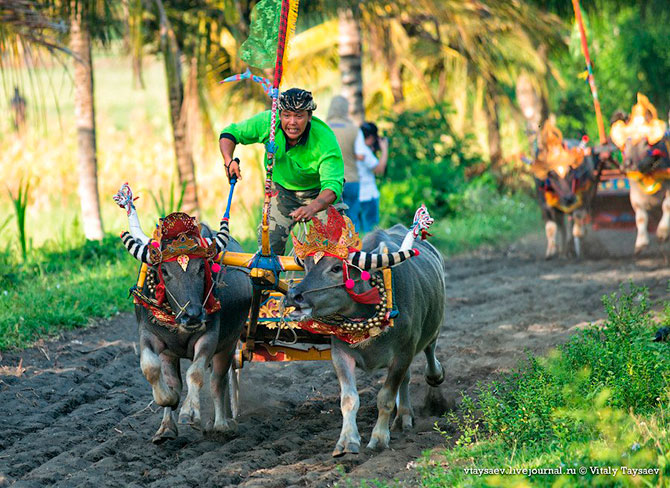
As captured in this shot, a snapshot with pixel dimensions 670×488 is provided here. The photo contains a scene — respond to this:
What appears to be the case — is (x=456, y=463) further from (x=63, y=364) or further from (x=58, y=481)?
(x=63, y=364)

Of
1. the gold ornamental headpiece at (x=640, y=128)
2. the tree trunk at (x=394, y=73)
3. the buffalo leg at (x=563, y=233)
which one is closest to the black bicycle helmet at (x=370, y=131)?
the buffalo leg at (x=563, y=233)

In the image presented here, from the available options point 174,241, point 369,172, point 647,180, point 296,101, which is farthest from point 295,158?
point 647,180

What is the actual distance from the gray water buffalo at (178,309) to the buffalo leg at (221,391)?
34 cm

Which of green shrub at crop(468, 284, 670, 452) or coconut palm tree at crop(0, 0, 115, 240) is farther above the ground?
coconut palm tree at crop(0, 0, 115, 240)

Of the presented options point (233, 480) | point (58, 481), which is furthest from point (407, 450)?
point (58, 481)

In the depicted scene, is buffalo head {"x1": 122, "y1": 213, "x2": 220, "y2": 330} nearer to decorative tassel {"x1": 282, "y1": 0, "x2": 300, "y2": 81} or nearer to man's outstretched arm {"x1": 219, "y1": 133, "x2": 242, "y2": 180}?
man's outstretched arm {"x1": 219, "y1": 133, "x2": 242, "y2": 180}

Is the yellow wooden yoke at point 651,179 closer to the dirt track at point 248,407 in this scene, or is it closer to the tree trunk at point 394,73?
the dirt track at point 248,407

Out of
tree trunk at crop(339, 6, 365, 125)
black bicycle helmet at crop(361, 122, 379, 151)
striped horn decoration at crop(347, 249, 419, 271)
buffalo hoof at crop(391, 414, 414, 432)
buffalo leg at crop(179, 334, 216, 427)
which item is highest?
tree trunk at crop(339, 6, 365, 125)

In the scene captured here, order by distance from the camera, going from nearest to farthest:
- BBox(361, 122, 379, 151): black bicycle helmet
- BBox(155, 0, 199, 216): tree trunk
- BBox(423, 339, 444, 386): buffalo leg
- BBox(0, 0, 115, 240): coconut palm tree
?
BBox(423, 339, 444, 386): buffalo leg < BBox(0, 0, 115, 240): coconut palm tree < BBox(361, 122, 379, 151): black bicycle helmet < BBox(155, 0, 199, 216): tree trunk

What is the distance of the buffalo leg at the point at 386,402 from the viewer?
19.6ft

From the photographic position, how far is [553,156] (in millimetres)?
13344

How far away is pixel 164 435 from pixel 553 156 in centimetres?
897

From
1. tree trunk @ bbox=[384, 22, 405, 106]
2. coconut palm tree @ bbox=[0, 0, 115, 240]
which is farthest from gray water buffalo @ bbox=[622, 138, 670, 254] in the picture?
coconut palm tree @ bbox=[0, 0, 115, 240]

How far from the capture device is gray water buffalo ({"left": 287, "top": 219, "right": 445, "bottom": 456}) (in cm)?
571
